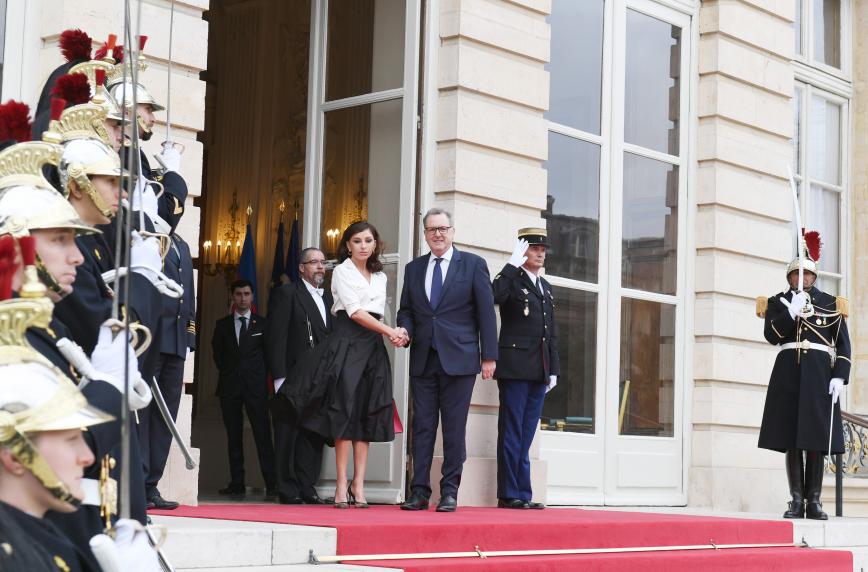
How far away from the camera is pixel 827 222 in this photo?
48.0 feet

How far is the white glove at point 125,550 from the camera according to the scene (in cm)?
280

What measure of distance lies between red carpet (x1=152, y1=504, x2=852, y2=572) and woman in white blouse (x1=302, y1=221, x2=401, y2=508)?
39 cm

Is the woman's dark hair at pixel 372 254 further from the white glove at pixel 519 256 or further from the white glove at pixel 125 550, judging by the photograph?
the white glove at pixel 125 550

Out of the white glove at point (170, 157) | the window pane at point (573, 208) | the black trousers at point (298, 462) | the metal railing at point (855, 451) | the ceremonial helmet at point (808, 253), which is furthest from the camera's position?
the metal railing at point (855, 451)

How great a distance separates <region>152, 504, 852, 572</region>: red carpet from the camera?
263 inches

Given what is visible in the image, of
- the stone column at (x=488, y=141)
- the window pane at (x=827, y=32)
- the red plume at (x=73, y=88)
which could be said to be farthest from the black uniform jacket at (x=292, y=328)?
the window pane at (x=827, y=32)

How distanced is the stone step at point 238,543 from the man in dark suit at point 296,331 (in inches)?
94.5

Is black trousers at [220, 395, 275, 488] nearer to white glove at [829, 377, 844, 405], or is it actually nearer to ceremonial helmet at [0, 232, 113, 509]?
white glove at [829, 377, 844, 405]

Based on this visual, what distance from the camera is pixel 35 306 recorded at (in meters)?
2.81

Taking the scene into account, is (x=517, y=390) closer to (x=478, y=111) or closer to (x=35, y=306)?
(x=478, y=111)

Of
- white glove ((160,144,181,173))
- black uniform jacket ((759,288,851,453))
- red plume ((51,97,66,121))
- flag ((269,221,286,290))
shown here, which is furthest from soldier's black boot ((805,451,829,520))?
red plume ((51,97,66,121))

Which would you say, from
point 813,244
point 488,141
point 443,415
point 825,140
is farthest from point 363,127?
point 825,140

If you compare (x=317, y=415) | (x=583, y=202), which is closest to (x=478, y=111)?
(x=583, y=202)

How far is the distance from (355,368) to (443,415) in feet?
2.02
